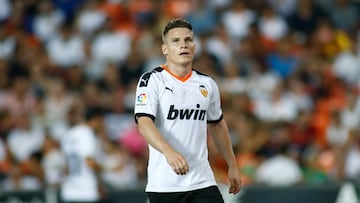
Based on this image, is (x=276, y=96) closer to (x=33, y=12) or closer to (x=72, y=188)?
(x=72, y=188)

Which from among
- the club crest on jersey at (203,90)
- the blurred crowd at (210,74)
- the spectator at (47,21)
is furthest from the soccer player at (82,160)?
the spectator at (47,21)

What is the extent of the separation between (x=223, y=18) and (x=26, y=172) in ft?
14.1

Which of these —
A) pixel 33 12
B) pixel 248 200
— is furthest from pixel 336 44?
pixel 33 12

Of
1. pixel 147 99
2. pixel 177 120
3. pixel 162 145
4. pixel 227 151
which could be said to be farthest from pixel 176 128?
pixel 227 151

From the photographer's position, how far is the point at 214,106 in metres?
7.37

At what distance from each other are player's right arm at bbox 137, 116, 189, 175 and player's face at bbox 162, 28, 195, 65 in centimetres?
52

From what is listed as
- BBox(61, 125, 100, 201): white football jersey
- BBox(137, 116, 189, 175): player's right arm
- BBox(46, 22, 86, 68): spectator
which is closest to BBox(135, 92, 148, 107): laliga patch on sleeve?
BBox(137, 116, 189, 175): player's right arm

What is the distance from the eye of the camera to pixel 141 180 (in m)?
13.4

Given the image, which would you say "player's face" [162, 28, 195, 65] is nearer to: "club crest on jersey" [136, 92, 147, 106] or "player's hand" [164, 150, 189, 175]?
"club crest on jersey" [136, 92, 147, 106]

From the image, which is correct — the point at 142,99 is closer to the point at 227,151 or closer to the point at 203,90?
the point at 203,90

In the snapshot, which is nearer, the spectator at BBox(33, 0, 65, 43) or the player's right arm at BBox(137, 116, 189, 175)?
the player's right arm at BBox(137, 116, 189, 175)

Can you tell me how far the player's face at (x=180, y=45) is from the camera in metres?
7.07

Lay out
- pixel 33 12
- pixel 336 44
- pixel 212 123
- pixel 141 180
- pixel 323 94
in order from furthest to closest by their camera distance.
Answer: pixel 33 12
pixel 336 44
pixel 323 94
pixel 141 180
pixel 212 123

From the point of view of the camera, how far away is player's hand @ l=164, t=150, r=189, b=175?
6465 millimetres
